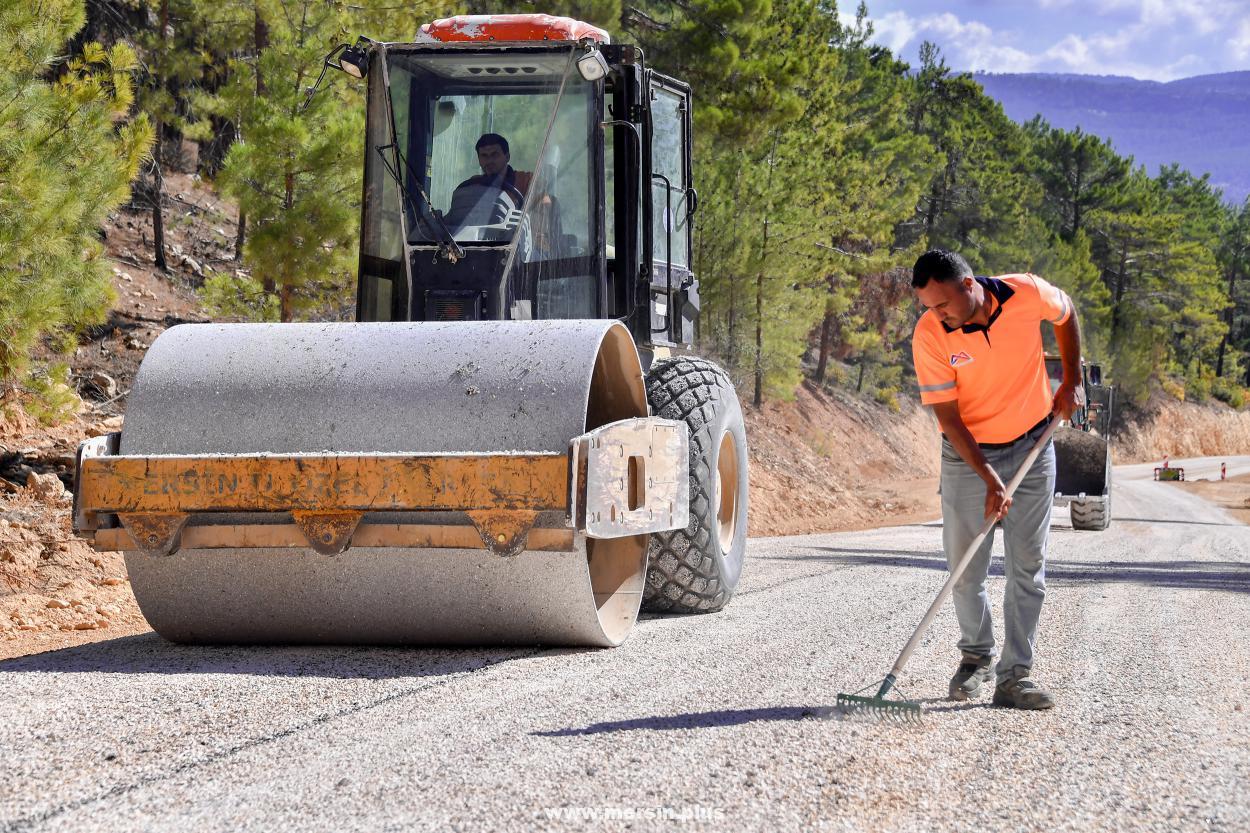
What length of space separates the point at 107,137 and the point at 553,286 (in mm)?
5468

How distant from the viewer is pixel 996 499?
196 inches

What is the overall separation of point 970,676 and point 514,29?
4322 millimetres

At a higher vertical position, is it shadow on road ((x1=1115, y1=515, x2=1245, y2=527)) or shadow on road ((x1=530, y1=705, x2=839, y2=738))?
shadow on road ((x1=530, y1=705, x2=839, y2=738))

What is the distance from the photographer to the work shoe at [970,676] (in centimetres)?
511

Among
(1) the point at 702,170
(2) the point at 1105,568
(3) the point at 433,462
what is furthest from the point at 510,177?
(1) the point at 702,170

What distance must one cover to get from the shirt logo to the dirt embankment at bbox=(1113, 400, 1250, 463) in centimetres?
5762

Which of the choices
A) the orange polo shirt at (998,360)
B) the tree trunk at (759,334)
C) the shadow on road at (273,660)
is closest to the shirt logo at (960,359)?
the orange polo shirt at (998,360)

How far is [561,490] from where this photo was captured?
4.78m

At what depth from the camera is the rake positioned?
4.61 meters

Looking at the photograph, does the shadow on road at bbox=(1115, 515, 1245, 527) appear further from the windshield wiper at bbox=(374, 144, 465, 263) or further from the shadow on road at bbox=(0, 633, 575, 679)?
the shadow on road at bbox=(0, 633, 575, 679)

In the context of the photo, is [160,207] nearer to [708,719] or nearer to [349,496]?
[349,496]

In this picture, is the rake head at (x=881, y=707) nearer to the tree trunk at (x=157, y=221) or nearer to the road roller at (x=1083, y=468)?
the road roller at (x=1083, y=468)

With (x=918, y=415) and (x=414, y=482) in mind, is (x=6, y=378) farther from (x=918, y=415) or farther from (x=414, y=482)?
(x=918, y=415)

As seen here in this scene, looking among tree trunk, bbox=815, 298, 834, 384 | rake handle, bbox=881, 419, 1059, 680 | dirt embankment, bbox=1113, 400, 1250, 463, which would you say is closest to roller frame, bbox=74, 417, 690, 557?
rake handle, bbox=881, 419, 1059, 680
